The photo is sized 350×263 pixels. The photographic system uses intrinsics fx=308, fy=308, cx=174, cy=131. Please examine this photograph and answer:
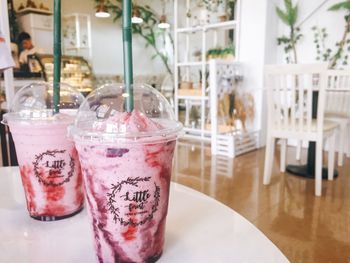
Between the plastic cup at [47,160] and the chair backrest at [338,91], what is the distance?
3370 mm

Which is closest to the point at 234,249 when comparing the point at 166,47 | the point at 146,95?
the point at 146,95

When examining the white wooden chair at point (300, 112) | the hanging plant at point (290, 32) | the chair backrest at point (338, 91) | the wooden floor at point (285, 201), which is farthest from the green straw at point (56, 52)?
the hanging plant at point (290, 32)

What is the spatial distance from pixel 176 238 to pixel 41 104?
1.22 ft

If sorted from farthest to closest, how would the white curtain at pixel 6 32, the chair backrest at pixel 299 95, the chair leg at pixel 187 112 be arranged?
the chair leg at pixel 187 112 < the chair backrest at pixel 299 95 < the white curtain at pixel 6 32

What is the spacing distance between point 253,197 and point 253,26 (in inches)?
96.9

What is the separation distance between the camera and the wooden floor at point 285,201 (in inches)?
66.1

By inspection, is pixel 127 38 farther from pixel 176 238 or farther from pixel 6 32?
pixel 6 32

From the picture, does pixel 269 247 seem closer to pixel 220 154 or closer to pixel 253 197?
pixel 253 197

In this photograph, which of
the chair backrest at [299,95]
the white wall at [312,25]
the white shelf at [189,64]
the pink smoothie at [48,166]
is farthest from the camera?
the white shelf at [189,64]

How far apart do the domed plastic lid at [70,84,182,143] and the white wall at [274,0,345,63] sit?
13.0 ft

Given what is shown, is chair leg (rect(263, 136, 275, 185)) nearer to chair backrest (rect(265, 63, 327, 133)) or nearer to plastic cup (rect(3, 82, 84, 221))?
chair backrest (rect(265, 63, 327, 133))

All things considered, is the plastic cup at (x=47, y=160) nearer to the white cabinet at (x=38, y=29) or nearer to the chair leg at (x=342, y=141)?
the chair leg at (x=342, y=141)

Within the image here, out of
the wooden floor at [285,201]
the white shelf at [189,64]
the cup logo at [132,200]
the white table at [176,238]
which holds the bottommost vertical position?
the wooden floor at [285,201]

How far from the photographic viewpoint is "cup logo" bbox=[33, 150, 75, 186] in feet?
1.78
